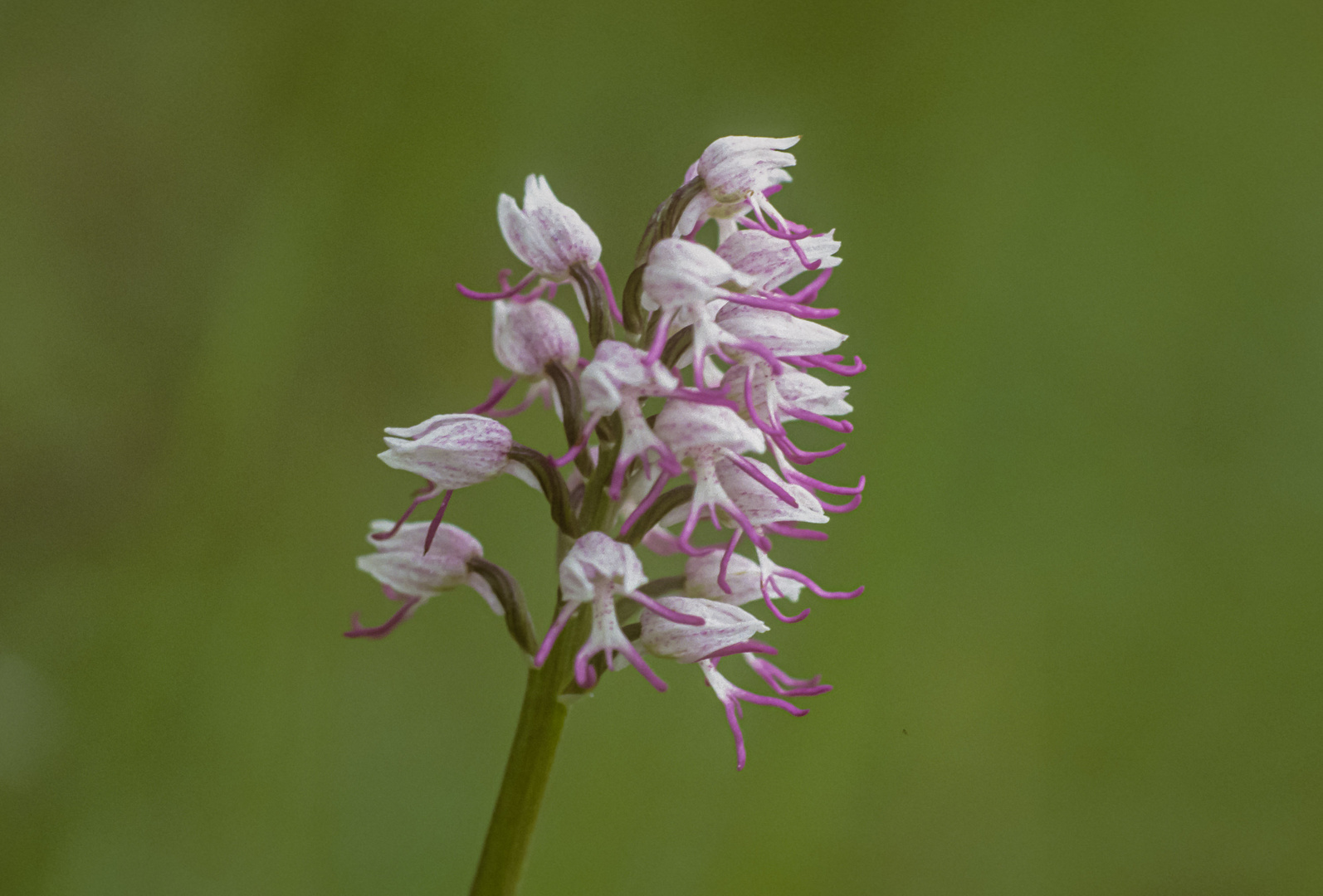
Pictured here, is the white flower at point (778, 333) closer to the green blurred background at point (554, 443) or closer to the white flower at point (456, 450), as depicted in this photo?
the white flower at point (456, 450)

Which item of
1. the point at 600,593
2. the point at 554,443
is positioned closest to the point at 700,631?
the point at 600,593

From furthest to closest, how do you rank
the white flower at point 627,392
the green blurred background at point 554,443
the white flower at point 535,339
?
the green blurred background at point 554,443 → the white flower at point 535,339 → the white flower at point 627,392

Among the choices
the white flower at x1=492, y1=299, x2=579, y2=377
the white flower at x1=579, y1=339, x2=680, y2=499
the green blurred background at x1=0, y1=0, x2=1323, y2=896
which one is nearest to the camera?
the white flower at x1=579, y1=339, x2=680, y2=499

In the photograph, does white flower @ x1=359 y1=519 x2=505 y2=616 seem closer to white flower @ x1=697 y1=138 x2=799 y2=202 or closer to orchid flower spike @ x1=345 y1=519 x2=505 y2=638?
orchid flower spike @ x1=345 y1=519 x2=505 y2=638

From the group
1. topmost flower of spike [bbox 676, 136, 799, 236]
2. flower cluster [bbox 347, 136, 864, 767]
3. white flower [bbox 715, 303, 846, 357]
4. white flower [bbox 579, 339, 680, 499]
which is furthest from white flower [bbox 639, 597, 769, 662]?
topmost flower of spike [bbox 676, 136, 799, 236]

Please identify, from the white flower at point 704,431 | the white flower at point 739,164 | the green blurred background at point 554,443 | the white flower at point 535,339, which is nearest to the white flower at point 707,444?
the white flower at point 704,431

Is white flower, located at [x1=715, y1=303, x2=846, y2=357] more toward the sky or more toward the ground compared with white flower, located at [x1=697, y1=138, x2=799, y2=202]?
more toward the ground
